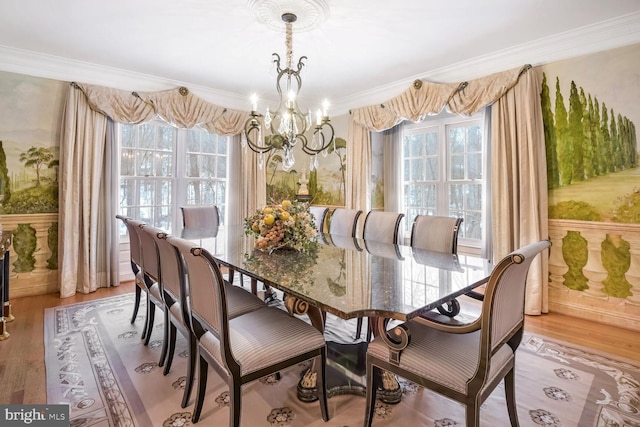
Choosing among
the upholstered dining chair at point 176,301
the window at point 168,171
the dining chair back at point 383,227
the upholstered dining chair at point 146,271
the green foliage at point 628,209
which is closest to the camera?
the upholstered dining chair at point 176,301

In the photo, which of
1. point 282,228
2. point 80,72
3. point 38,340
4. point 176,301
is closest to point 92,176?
point 80,72

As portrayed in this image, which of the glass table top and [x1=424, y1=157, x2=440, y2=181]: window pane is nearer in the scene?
the glass table top

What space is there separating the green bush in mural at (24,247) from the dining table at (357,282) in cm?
230

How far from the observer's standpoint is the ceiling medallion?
2391mm

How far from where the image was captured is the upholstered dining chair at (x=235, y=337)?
1377mm

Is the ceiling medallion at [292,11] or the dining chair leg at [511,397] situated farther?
the ceiling medallion at [292,11]

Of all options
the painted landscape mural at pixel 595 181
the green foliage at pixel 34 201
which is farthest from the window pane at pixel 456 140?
the green foliage at pixel 34 201

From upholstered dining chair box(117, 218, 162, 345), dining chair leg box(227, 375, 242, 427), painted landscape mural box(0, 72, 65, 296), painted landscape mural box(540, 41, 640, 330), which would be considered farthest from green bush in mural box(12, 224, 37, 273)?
painted landscape mural box(540, 41, 640, 330)

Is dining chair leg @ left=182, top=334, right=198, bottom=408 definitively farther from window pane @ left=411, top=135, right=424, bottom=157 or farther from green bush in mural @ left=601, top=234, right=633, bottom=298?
window pane @ left=411, top=135, right=424, bottom=157

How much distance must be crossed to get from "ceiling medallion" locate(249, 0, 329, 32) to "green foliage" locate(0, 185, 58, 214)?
9.69 ft

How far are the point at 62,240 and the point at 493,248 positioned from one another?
4.59m

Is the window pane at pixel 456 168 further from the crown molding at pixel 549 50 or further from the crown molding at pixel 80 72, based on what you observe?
the crown molding at pixel 80 72

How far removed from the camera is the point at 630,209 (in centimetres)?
274

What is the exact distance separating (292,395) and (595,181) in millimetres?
3087
